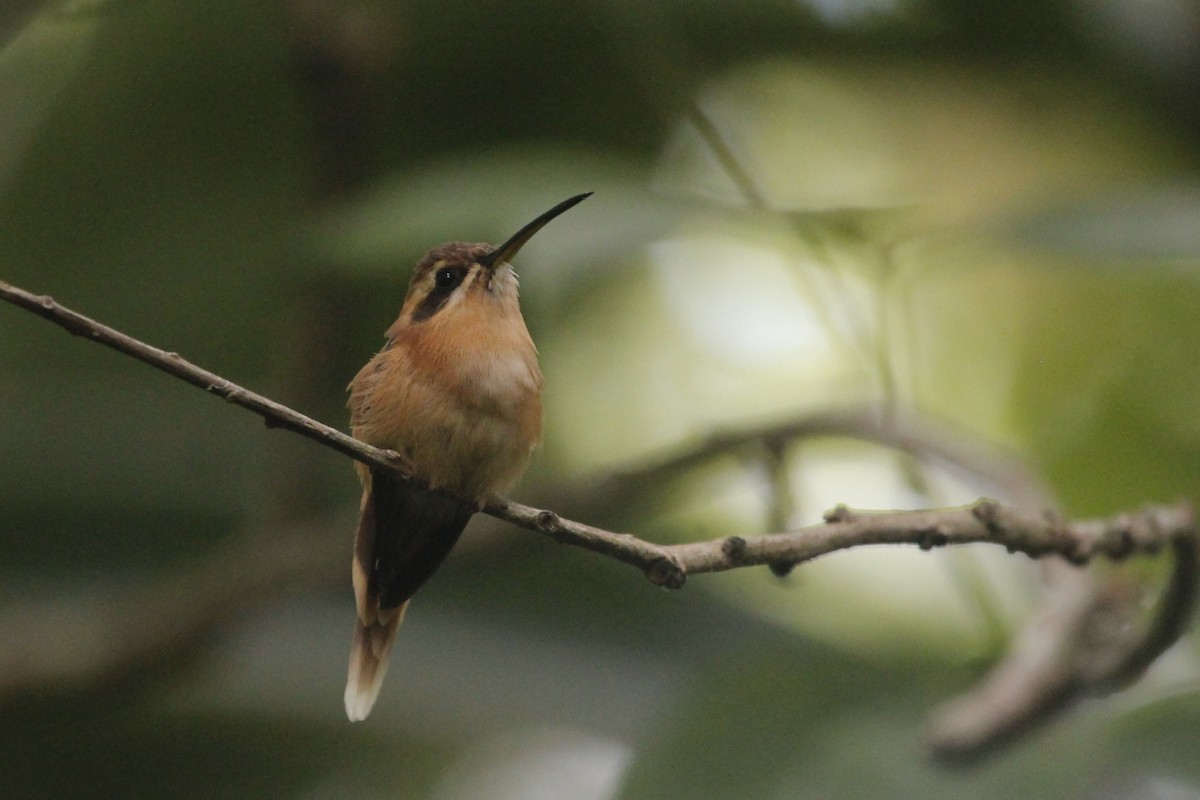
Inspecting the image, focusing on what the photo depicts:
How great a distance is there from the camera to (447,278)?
3129mm

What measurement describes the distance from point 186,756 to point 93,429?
121 cm

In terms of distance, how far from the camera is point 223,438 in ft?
16.1

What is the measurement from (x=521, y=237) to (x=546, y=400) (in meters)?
1.87

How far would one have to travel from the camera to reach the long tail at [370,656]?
294 centimetres

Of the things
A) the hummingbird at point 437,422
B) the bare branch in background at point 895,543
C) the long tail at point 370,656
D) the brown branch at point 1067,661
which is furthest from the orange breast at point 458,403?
the brown branch at point 1067,661

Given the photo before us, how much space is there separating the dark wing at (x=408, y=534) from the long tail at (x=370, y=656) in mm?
129

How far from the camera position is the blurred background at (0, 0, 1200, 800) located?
13.0ft

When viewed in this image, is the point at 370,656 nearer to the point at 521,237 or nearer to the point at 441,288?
the point at 441,288

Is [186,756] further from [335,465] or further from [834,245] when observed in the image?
[834,245]

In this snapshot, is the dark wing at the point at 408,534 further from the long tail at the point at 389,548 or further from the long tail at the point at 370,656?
the long tail at the point at 370,656

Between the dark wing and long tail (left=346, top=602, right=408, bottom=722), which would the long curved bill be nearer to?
the dark wing

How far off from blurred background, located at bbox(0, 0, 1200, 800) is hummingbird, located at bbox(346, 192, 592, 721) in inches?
17.2

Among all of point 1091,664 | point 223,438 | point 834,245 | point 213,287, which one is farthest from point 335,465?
point 1091,664

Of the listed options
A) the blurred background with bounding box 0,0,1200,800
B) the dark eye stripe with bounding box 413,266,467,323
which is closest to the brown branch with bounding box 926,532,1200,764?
the blurred background with bounding box 0,0,1200,800
